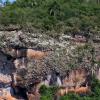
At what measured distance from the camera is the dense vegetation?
24375 millimetres

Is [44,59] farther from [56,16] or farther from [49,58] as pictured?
[56,16]

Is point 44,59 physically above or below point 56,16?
below

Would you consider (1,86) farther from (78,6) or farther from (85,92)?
(78,6)

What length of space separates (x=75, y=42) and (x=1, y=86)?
14.7 feet

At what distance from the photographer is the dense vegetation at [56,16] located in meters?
24.4

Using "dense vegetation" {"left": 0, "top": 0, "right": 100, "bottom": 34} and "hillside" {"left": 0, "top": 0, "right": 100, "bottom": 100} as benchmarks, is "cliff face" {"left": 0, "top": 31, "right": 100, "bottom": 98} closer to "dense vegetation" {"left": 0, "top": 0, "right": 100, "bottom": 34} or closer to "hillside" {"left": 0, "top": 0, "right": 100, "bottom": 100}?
"hillside" {"left": 0, "top": 0, "right": 100, "bottom": 100}

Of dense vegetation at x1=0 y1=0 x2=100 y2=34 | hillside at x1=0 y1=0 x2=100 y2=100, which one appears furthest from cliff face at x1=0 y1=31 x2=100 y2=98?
dense vegetation at x1=0 y1=0 x2=100 y2=34

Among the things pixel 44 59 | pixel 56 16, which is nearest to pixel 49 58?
pixel 44 59

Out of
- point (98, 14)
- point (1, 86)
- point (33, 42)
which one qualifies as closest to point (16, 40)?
point (33, 42)

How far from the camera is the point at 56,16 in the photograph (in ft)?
84.9

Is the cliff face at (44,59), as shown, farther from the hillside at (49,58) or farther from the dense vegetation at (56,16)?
the dense vegetation at (56,16)

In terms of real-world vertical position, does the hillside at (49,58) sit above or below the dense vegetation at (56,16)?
below

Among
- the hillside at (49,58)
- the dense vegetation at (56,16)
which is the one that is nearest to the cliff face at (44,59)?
the hillside at (49,58)

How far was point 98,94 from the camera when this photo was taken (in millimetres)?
23250
